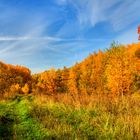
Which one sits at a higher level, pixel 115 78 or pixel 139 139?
pixel 115 78

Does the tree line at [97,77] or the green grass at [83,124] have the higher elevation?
the tree line at [97,77]

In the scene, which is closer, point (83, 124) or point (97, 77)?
point (83, 124)

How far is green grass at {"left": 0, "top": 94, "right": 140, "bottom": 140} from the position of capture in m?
8.38

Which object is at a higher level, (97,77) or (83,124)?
(97,77)

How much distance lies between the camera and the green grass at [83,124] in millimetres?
8375

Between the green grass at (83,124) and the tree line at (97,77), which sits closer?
the green grass at (83,124)

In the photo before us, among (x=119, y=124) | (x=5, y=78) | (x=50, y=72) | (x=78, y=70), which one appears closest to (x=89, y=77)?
(x=78, y=70)

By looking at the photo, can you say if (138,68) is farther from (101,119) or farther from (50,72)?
(101,119)

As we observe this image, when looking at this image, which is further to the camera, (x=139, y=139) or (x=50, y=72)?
(x=50, y=72)

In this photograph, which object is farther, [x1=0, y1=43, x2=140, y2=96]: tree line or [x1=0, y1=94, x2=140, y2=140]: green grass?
[x1=0, y1=43, x2=140, y2=96]: tree line

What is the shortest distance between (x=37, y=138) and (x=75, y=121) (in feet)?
7.91

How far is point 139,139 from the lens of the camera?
7465 mm

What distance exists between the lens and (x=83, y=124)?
10078 mm

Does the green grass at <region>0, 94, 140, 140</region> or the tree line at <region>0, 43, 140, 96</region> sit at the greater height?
the tree line at <region>0, 43, 140, 96</region>
